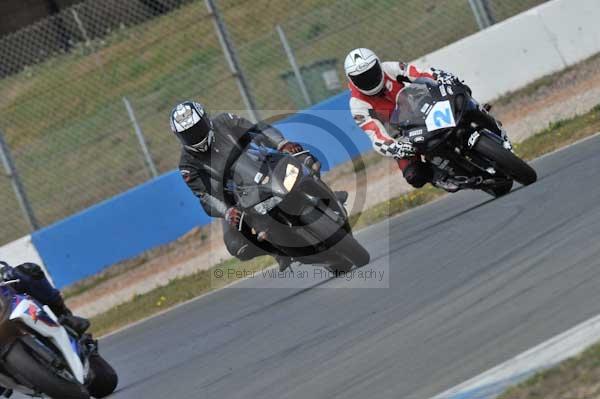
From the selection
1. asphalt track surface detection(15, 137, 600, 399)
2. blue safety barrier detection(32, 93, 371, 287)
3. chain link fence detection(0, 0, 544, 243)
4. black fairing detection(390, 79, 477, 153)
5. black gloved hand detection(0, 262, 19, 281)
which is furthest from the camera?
chain link fence detection(0, 0, 544, 243)

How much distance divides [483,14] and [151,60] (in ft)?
18.5

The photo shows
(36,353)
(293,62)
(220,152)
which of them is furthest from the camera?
(293,62)

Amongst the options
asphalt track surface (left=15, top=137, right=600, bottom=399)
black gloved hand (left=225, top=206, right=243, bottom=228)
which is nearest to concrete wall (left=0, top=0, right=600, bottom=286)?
asphalt track surface (left=15, top=137, right=600, bottom=399)

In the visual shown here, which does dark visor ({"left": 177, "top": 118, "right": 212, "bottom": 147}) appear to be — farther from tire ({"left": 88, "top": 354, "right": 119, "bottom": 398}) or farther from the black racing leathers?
tire ({"left": 88, "top": 354, "right": 119, "bottom": 398})

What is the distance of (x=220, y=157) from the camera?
32.0ft

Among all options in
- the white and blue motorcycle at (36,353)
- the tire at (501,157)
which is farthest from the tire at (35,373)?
the tire at (501,157)

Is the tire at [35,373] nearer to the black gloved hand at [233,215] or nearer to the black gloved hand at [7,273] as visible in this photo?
the black gloved hand at [7,273]

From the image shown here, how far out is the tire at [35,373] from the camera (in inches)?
287

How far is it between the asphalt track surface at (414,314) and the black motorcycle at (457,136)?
0.28 meters

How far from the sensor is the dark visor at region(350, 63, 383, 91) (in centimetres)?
1070

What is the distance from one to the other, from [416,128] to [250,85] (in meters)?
7.29

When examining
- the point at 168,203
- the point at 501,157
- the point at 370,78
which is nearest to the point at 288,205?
the point at 501,157

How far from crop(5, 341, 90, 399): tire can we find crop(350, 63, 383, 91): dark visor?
14.6ft

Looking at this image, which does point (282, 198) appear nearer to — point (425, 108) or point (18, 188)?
point (425, 108)
